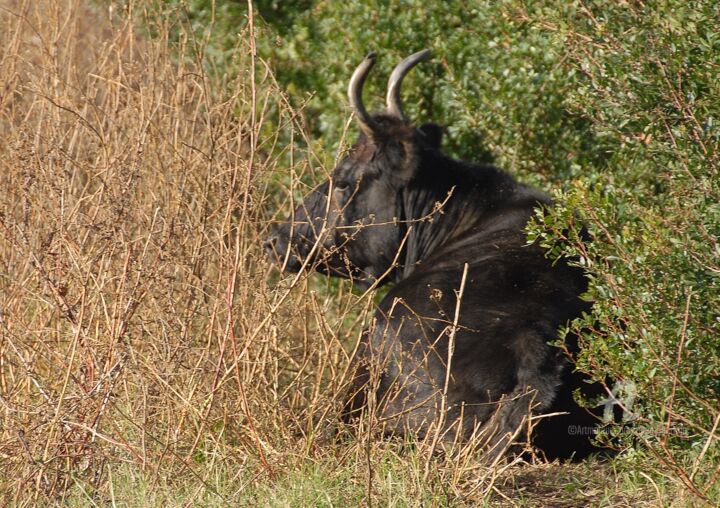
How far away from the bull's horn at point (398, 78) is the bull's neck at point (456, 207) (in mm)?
524

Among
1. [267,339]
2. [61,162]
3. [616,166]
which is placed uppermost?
[616,166]

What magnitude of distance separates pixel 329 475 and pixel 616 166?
11.4 feet

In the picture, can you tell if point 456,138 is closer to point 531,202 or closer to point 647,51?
point 531,202

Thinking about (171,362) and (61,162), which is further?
(61,162)

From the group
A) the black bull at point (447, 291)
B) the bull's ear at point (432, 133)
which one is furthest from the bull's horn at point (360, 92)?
the bull's ear at point (432, 133)

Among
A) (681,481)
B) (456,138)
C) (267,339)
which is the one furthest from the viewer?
(456,138)

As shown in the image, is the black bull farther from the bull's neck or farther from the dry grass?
the dry grass

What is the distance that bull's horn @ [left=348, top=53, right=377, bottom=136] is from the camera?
22.4ft

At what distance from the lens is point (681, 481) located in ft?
14.0

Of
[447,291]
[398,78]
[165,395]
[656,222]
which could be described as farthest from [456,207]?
[165,395]

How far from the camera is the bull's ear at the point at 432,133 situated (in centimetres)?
734

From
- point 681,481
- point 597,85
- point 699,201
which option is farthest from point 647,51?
point 681,481

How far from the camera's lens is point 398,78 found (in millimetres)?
7055

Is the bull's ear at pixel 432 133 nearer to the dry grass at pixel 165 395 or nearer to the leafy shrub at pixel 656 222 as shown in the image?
the leafy shrub at pixel 656 222
